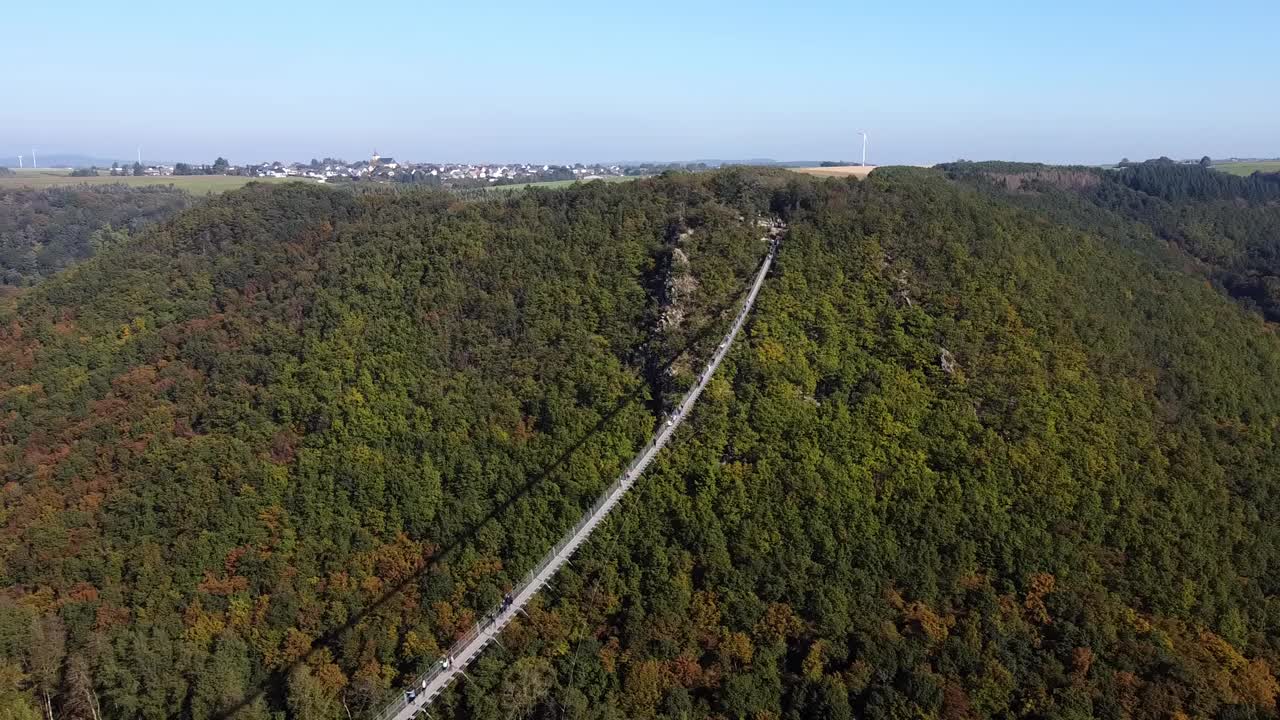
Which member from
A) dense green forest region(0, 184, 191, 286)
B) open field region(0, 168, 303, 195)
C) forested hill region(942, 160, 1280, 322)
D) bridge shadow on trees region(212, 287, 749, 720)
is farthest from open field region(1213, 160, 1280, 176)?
dense green forest region(0, 184, 191, 286)

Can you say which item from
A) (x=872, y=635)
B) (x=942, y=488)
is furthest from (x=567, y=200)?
(x=872, y=635)

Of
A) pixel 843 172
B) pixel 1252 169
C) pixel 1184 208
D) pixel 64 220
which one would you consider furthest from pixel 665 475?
pixel 1252 169

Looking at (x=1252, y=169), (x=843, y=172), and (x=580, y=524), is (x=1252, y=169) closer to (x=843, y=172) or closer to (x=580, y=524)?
(x=843, y=172)

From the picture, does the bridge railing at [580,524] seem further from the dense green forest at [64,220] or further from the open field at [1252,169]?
the open field at [1252,169]

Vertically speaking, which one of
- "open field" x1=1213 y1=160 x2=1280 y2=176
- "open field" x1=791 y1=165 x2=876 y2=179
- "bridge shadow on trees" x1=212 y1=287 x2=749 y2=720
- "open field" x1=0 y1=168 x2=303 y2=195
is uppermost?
"open field" x1=1213 y1=160 x2=1280 y2=176

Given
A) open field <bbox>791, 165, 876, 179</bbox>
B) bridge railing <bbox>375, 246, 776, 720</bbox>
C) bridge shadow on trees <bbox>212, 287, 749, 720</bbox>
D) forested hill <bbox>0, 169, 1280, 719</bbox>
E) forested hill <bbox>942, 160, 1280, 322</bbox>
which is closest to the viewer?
bridge railing <bbox>375, 246, 776, 720</bbox>

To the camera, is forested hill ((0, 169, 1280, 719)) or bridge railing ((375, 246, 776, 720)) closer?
bridge railing ((375, 246, 776, 720))

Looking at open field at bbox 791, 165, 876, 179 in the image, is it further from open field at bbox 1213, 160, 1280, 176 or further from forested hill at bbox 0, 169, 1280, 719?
open field at bbox 1213, 160, 1280, 176
